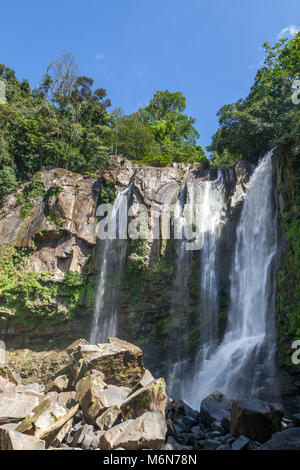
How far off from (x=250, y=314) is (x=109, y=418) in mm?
7990

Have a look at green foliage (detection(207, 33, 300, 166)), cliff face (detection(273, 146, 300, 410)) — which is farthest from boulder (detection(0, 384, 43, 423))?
green foliage (detection(207, 33, 300, 166))

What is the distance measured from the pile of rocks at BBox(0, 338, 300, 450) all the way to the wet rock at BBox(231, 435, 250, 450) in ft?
0.06

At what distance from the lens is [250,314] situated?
44.5 ft

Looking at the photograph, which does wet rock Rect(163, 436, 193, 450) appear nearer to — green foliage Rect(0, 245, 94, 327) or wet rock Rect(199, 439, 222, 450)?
wet rock Rect(199, 439, 222, 450)

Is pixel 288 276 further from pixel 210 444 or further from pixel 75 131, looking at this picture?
pixel 75 131

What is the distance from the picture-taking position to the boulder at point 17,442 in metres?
6.10

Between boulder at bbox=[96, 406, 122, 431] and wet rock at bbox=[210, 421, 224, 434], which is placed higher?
wet rock at bbox=[210, 421, 224, 434]

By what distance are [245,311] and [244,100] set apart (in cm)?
2225

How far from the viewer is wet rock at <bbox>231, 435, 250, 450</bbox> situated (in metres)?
6.02

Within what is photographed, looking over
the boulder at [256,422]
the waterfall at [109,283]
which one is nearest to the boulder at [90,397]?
the boulder at [256,422]

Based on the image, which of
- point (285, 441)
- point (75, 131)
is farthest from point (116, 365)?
point (75, 131)
